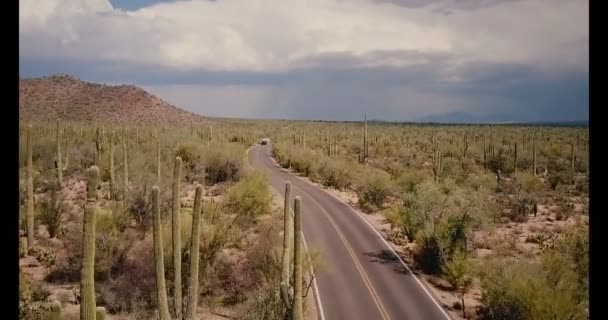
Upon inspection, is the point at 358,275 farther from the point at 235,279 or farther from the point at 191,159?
the point at 191,159

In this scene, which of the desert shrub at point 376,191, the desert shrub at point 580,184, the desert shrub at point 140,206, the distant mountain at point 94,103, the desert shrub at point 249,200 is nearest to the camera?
the desert shrub at point 140,206

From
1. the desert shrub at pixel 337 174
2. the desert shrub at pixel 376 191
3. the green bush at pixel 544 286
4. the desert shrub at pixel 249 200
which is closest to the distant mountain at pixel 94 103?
the desert shrub at pixel 337 174

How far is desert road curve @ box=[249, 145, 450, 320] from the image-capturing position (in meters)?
20.3

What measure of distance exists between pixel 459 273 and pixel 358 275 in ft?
15.3

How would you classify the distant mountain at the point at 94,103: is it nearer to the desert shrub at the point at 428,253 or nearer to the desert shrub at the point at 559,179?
the desert shrub at the point at 428,253

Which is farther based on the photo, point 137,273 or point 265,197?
point 265,197

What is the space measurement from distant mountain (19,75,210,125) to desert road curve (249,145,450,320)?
6664 centimetres

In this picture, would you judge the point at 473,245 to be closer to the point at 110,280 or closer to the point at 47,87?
the point at 110,280

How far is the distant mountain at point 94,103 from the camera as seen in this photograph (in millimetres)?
93688

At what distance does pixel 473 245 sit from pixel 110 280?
63.4 ft

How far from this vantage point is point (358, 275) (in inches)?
949

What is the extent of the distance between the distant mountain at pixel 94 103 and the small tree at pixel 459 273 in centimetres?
7654

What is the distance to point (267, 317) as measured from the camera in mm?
17359
